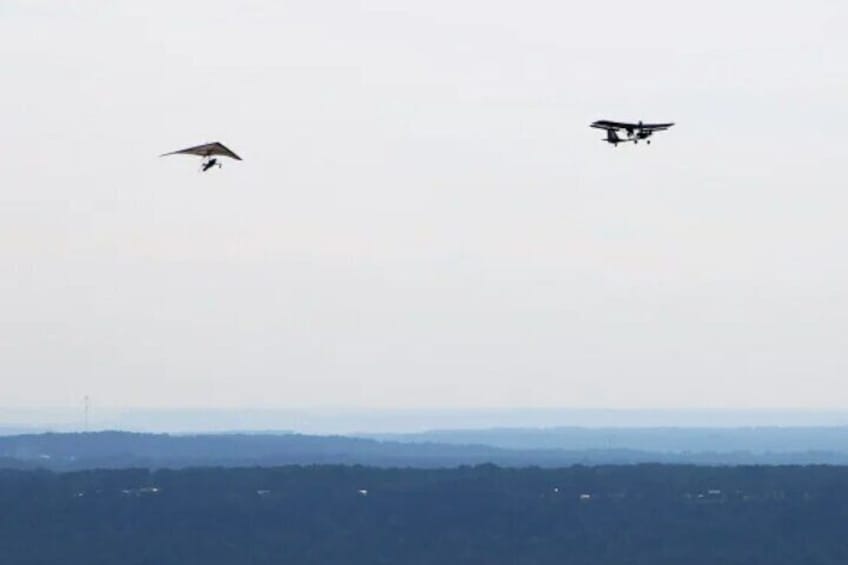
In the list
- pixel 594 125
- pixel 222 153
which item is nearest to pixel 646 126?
pixel 594 125

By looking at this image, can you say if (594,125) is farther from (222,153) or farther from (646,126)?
(222,153)
